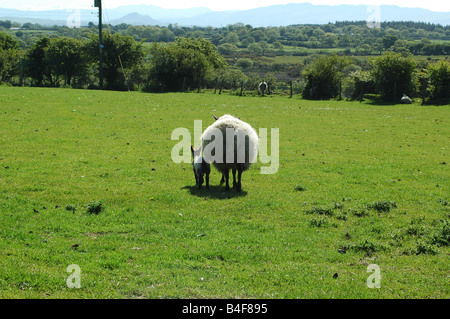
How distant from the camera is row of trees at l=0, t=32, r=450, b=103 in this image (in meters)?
42.8

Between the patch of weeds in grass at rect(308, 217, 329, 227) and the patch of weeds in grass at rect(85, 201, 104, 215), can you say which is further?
the patch of weeds in grass at rect(85, 201, 104, 215)

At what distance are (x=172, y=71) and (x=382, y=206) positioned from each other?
47.8m

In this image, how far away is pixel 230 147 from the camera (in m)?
11.9

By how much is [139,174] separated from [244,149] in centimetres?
392

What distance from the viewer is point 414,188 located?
12.4m

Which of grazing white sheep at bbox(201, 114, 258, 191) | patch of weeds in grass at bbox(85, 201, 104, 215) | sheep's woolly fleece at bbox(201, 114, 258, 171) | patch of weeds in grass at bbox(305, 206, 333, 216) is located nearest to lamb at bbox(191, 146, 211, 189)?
grazing white sheep at bbox(201, 114, 258, 191)

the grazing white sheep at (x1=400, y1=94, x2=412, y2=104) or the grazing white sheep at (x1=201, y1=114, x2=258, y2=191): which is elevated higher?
the grazing white sheep at (x1=400, y1=94, x2=412, y2=104)

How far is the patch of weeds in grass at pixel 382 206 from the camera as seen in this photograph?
10383 mm

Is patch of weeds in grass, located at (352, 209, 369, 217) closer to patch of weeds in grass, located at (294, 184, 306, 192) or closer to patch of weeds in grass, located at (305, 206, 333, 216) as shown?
patch of weeds in grass, located at (305, 206, 333, 216)

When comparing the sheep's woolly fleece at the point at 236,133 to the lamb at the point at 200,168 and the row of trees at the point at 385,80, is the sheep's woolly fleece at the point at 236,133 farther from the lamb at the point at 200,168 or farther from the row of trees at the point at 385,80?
the row of trees at the point at 385,80

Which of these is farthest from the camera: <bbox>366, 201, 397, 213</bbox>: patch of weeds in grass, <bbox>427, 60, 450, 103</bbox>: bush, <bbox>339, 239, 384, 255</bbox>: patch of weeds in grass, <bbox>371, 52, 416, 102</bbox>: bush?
<bbox>371, 52, 416, 102</bbox>: bush

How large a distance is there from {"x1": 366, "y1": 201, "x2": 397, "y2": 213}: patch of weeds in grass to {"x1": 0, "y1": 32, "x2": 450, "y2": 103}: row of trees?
3547 cm

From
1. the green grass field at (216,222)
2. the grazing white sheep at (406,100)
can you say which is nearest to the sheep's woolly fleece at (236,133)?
the green grass field at (216,222)
